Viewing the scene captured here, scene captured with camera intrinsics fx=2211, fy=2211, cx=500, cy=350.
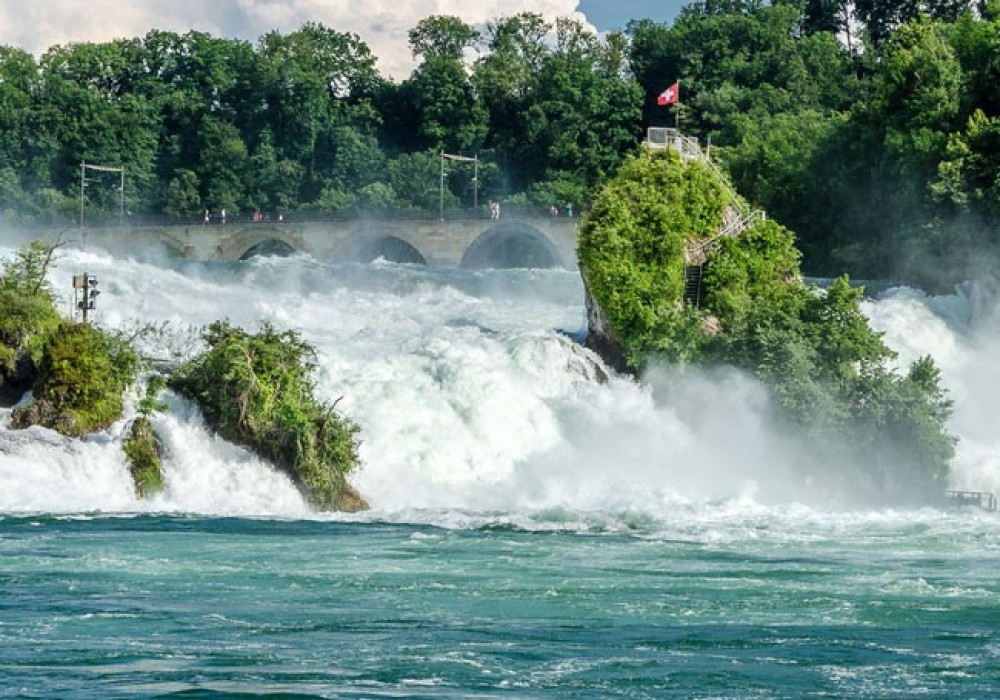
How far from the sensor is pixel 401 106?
127312 millimetres

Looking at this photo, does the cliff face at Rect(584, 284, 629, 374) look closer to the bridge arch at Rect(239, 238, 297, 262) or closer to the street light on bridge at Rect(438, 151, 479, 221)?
the bridge arch at Rect(239, 238, 297, 262)

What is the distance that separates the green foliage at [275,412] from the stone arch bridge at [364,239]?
4986 cm

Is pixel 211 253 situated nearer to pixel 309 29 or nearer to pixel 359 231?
pixel 359 231

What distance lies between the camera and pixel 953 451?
47844mm

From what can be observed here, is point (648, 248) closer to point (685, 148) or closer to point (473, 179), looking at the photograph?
point (685, 148)

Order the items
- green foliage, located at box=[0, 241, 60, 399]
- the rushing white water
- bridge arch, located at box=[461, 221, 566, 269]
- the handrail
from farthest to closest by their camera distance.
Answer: bridge arch, located at box=[461, 221, 566, 269]
the handrail
green foliage, located at box=[0, 241, 60, 399]
the rushing white water

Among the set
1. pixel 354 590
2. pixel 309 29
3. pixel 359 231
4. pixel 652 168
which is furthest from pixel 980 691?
pixel 309 29

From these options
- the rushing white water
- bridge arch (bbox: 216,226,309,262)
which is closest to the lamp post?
bridge arch (bbox: 216,226,309,262)

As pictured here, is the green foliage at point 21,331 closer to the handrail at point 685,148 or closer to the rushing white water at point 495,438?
the rushing white water at point 495,438

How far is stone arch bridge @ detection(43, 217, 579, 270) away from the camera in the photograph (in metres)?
95.1

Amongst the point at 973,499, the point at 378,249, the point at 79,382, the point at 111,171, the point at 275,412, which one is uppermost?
the point at 111,171

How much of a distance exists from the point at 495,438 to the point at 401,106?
81455 mm

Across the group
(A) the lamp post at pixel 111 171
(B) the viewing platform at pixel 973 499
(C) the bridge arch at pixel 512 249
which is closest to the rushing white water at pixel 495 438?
(B) the viewing platform at pixel 973 499

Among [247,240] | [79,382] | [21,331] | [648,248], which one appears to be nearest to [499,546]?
[79,382]
